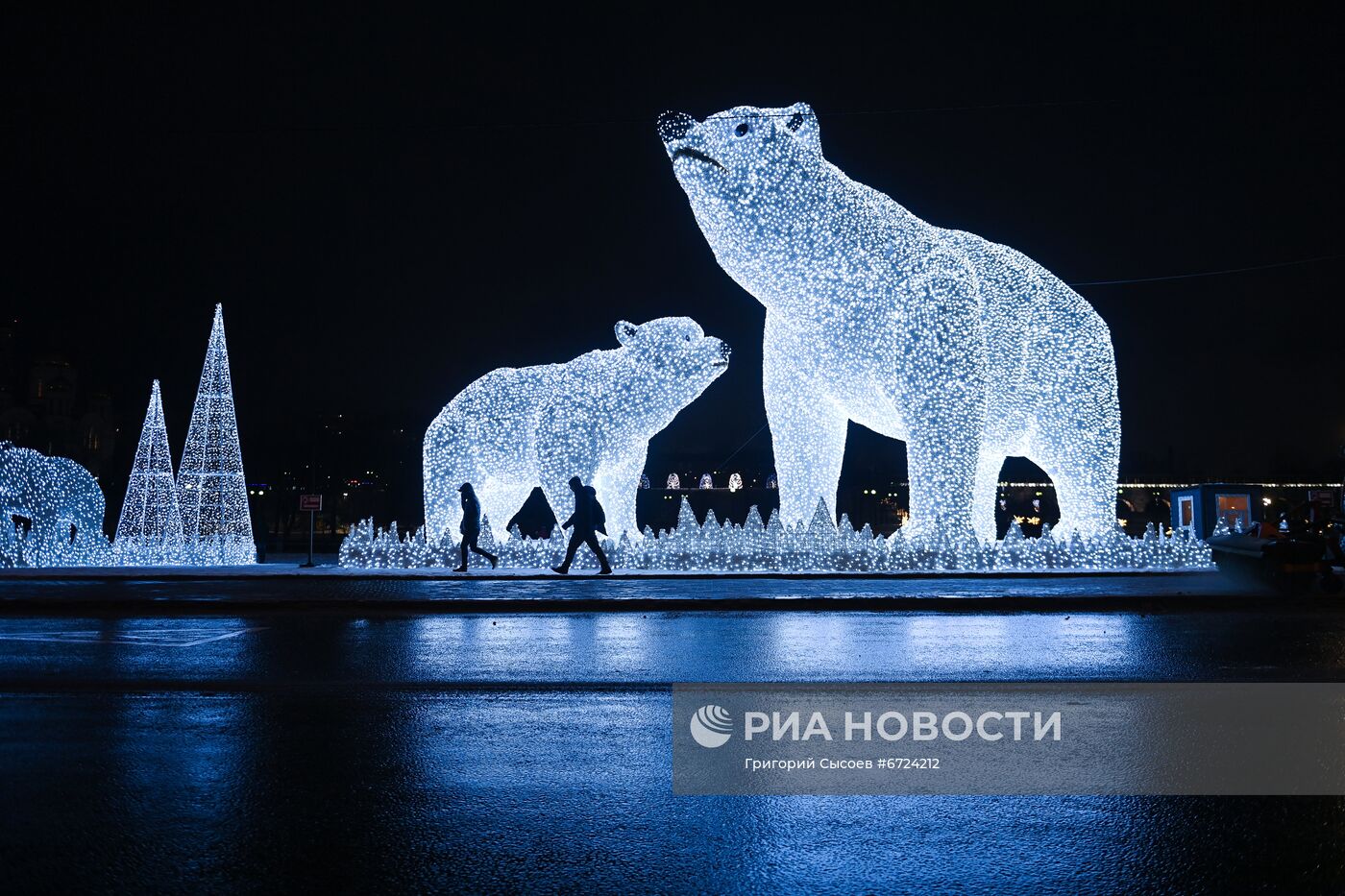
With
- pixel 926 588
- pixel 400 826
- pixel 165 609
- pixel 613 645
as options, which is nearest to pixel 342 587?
pixel 165 609

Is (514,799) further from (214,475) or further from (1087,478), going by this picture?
(214,475)

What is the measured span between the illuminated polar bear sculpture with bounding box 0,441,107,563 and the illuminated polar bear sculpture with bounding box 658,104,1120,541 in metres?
12.4

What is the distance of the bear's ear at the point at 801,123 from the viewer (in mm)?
13188

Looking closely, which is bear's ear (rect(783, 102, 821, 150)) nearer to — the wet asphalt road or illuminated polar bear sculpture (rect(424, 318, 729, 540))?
illuminated polar bear sculpture (rect(424, 318, 729, 540))

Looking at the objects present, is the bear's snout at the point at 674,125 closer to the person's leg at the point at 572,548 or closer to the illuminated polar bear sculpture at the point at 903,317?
the illuminated polar bear sculpture at the point at 903,317

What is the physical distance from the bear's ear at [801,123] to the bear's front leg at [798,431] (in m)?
2.48

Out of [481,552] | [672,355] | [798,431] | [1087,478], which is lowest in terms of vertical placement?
[481,552]

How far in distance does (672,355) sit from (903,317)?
384 centimetres

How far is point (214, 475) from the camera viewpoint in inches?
740

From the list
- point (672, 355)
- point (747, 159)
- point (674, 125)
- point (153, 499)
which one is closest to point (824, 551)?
point (672, 355)

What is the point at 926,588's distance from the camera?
11.7 metres

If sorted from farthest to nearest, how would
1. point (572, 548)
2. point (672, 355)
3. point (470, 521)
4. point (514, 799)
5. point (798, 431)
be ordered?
point (672, 355), point (798, 431), point (470, 521), point (572, 548), point (514, 799)

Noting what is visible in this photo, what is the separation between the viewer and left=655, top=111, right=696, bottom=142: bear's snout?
1324 cm

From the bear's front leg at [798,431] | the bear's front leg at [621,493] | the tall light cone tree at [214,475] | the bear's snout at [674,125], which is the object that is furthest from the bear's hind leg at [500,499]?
the tall light cone tree at [214,475]
